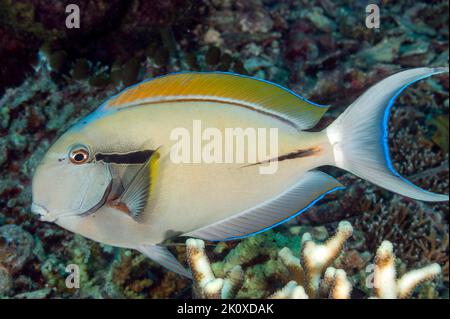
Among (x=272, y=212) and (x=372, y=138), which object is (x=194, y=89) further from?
A: (x=372, y=138)

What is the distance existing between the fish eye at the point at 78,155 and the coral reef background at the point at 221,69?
104cm

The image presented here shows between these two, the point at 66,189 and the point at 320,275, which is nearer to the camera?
the point at 66,189

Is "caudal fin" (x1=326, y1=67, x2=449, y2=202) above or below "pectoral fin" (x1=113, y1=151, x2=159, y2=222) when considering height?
above

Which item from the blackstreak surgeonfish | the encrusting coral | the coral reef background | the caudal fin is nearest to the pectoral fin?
the blackstreak surgeonfish

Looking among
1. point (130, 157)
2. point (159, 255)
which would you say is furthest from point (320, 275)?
point (130, 157)

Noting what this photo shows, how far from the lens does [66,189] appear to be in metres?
1.57

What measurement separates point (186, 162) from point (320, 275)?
1.05m

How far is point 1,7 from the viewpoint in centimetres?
407

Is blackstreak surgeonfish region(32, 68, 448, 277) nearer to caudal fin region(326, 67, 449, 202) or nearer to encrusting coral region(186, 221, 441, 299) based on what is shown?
caudal fin region(326, 67, 449, 202)

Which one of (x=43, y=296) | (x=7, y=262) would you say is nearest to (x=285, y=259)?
(x=43, y=296)

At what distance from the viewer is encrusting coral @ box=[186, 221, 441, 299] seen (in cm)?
190

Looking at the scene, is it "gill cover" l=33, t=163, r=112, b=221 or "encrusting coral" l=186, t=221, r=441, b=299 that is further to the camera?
"encrusting coral" l=186, t=221, r=441, b=299

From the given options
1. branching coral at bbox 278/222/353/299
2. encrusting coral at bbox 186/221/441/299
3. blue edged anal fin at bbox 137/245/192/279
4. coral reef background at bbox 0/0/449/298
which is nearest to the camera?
blue edged anal fin at bbox 137/245/192/279

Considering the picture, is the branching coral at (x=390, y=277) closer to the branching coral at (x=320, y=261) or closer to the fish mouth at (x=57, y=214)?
the branching coral at (x=320, y=261)
